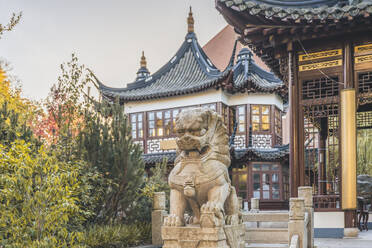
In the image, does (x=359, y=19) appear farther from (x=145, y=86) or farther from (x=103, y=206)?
(x=145, y=86)

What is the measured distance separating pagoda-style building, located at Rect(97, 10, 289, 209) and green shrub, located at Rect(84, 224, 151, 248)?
34.4 ft

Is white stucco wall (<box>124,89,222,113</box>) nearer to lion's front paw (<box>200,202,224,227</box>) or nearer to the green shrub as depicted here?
the green shrub

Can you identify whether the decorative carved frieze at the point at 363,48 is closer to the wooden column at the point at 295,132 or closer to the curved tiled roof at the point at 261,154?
the wooden column at the point at 295,132

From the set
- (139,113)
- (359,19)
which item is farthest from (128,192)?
(139,113)

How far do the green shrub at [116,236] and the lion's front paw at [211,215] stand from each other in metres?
2.49

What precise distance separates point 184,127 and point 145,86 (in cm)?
1631

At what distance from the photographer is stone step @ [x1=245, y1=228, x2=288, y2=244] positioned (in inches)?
260

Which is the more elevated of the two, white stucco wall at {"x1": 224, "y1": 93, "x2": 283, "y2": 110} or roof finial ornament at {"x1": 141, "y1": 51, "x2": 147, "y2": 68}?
roof finial ornament at {"x1": 141, "y1": 51, "x2": 147, "y2": 68}

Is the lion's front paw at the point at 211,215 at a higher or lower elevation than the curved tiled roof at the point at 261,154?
lower

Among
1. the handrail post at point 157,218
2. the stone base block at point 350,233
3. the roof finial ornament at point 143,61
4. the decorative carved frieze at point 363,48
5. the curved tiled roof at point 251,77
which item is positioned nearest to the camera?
the handrail post at point 157,218

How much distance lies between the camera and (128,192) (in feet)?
24.7

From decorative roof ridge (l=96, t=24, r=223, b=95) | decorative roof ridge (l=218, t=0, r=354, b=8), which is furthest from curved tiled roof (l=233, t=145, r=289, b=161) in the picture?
decorative roof ridge (l=218, t=0, r=354, b=8)

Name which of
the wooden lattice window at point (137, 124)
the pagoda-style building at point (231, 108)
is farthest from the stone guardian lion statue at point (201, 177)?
the wooden lattice window at point (137, 124)

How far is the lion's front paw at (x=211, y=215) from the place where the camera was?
4.48 meters
